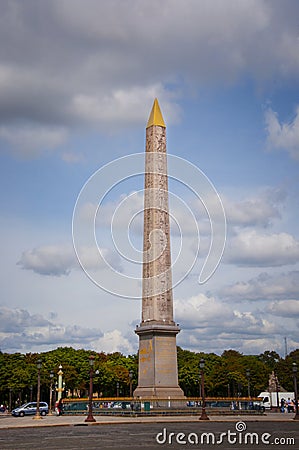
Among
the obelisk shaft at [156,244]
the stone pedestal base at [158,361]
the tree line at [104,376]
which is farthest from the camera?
the tree line at [104,376]

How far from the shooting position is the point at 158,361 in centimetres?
4262

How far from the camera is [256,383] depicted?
107 metres

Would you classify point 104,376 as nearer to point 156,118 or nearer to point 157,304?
point 157,304

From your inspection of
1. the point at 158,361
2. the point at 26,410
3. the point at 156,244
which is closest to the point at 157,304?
the point at 158,361

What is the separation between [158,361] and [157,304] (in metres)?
4.03

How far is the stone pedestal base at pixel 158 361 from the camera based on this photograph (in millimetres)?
42250

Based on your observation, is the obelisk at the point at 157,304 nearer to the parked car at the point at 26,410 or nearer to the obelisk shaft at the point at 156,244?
the obelisk shaft at the point at 156,244

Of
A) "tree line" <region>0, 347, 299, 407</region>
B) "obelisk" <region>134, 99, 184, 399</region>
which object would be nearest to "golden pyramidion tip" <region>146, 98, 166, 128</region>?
"obelisk" <region>134, 99, 184, 399</region>

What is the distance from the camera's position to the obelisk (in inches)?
1673

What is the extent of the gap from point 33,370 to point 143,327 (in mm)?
53526

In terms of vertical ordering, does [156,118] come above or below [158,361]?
above

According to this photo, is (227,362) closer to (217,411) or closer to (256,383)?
(256,383)

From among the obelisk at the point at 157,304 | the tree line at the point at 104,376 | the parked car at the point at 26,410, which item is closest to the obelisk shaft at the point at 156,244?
the obelisk at the point at 157,304

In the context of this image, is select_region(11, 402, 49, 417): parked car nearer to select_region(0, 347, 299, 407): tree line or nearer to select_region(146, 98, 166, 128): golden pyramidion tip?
select_region(146, 98, 166, 128): golden pyramidion tip
